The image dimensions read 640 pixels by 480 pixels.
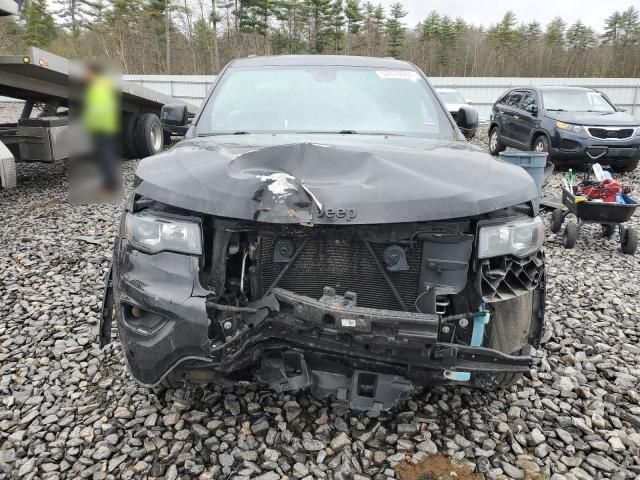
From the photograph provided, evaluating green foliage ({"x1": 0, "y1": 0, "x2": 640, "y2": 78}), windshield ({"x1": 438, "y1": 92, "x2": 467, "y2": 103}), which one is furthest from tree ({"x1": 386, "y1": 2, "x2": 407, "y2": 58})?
windshield ({"x1": 438, "y1": 92, "x2": 467, "y2": 103})

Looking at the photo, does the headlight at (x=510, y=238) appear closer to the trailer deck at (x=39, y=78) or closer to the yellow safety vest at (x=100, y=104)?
the yellow safety vest at (x=100, y=104)

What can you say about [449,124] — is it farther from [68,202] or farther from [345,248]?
[68,202]

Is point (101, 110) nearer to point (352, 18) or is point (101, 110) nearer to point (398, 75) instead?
point (398, 75)

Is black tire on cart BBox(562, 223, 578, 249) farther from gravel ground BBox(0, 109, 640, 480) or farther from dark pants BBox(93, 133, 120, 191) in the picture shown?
dark pants BBox(93, 133, 120, 191)

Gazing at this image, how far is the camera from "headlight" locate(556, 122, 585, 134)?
9331 mm

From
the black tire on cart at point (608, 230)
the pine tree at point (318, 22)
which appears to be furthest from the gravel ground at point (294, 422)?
the pine tree at point (318, 22)

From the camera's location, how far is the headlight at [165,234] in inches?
76.5

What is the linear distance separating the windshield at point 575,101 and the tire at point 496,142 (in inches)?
58.5

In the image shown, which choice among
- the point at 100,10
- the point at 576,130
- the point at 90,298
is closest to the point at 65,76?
the point at 100,10

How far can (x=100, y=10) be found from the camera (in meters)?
9.05

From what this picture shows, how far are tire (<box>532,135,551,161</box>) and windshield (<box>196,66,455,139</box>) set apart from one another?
738 cm

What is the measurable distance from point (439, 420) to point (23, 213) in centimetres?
579

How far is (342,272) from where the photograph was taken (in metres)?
2.03

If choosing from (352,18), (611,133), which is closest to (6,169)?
(611,133)
